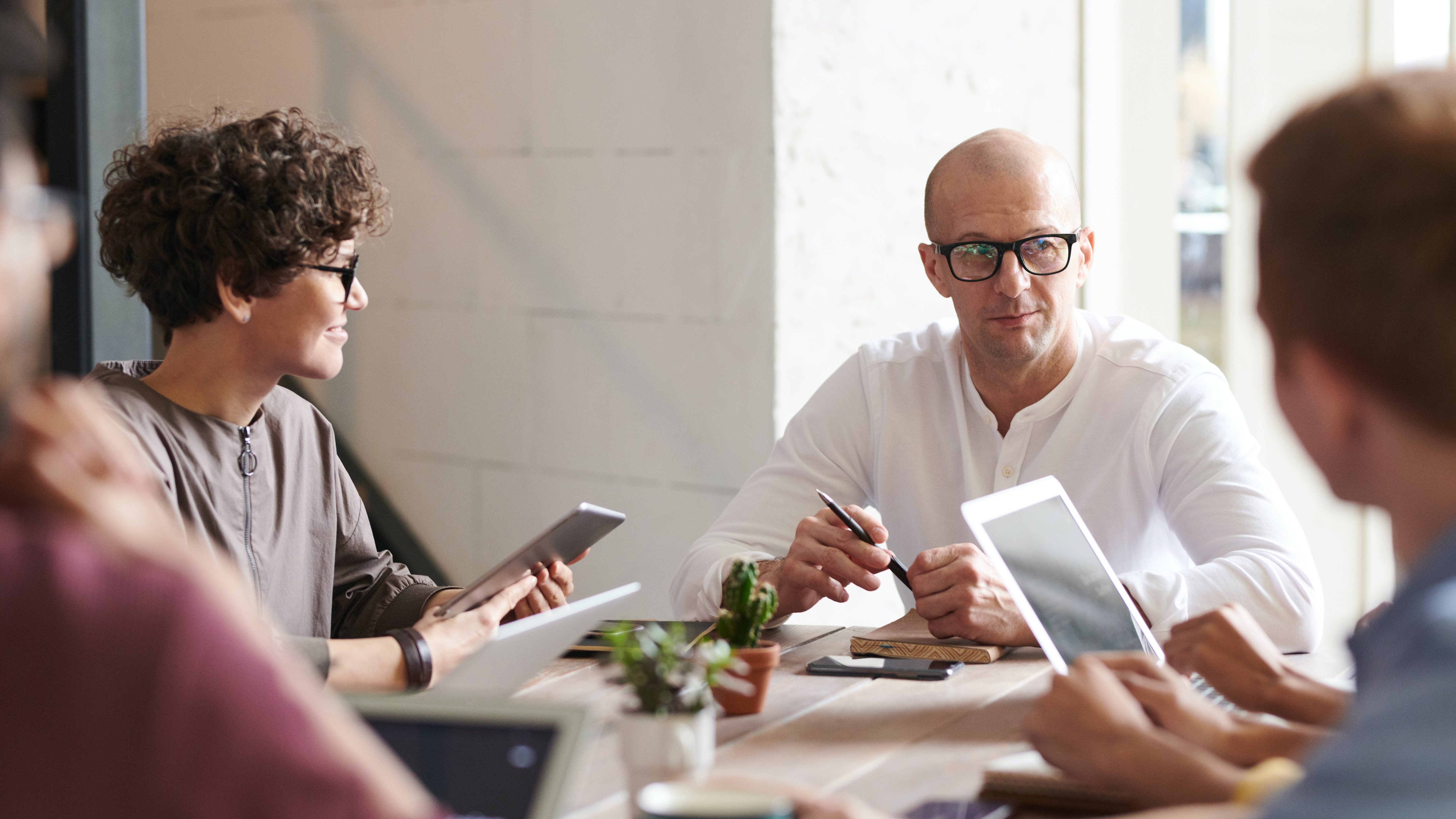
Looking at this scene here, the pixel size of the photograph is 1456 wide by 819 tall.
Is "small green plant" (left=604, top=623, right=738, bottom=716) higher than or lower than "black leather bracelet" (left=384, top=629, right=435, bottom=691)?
higher

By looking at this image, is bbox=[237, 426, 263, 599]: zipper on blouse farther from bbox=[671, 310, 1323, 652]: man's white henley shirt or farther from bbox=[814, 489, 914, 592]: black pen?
bbox=[814, 489, 914, 592]: black pen

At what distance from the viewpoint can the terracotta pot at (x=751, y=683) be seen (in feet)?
4.96

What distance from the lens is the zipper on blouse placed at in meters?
1.88

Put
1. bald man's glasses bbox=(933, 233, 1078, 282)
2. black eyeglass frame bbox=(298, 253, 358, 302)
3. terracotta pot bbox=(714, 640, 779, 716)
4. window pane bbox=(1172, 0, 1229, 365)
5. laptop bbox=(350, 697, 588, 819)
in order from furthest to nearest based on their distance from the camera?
window pane bbox=(1172, 0, 1229, 365) < bald man's glasses bbox=(933, 233, 1078, 282) < black eyeglass frame bbox=(298, 253, 358, 302) < terracotta pot bbox=(714, 640, 779, 716) < laptop bbox=(350, 697, 588, 819)

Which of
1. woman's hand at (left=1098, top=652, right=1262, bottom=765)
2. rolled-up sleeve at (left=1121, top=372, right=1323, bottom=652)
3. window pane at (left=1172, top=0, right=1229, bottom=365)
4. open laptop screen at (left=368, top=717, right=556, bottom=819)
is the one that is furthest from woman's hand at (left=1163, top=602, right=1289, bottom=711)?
window pane at (left=1172, top=0, right=1229, bottom=365)

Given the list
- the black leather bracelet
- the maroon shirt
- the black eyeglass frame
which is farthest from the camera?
the black eyeglass frame

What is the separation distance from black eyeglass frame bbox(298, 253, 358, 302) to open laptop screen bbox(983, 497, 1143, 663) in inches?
40.9

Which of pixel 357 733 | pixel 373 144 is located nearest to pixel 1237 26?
pixel 373 144

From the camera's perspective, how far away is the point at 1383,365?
0.86 meters

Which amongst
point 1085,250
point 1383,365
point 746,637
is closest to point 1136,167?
point 1085,250

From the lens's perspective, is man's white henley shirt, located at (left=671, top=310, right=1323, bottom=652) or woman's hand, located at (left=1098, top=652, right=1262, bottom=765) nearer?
woman's hand, located at (left=1098, top=652, right=1262, bottom=765)

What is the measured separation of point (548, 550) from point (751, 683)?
39 centimetres

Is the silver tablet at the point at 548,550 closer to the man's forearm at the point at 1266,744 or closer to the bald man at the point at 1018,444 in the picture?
the bald man at the point at 1018,444

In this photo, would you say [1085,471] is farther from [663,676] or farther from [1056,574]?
[663,676]
